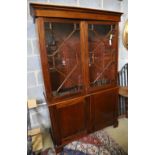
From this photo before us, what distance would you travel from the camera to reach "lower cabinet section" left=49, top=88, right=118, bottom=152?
1.58 meters

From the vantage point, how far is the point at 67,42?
1.53 m

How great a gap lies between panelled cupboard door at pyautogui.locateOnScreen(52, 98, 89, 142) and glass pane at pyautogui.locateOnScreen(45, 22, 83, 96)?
0.49 feet

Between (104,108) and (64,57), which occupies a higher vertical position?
(64,57)

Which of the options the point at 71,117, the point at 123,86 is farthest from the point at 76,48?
the point at 123,86

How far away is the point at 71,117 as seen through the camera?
5.43ft

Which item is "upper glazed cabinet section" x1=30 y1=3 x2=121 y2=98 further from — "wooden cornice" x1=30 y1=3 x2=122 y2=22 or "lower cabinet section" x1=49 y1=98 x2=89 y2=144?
"lower cabinet section" x1=49 y1=98 x2=89 y2=144

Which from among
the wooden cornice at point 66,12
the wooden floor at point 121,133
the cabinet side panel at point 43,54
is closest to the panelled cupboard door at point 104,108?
the wooden floor at point 121,133

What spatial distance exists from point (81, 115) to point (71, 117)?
14 centimetres

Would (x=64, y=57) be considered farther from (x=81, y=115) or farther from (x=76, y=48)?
(x=81, y=115)

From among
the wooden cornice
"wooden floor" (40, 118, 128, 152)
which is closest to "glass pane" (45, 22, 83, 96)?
the wooden cornice

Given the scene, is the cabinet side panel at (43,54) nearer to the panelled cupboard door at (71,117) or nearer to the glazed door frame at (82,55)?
the glazed door frame at (82,55)

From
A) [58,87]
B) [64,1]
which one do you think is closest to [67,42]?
[58,87]

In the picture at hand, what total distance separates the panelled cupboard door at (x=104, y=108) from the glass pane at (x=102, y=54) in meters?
0.16
